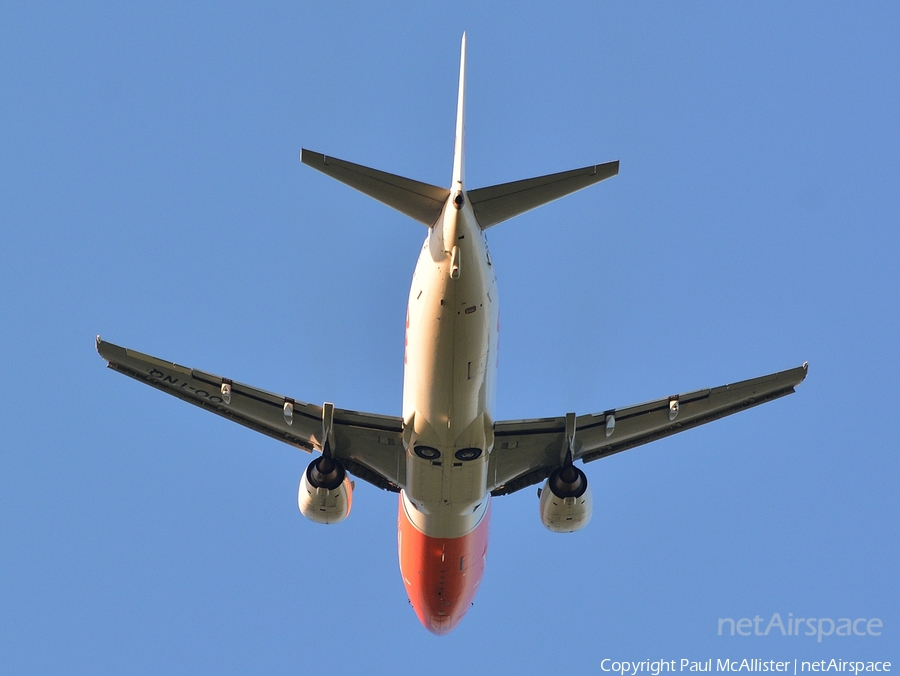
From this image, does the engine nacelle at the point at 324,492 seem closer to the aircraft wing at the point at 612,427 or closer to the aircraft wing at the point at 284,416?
the aircraft wing at the point at 284,416

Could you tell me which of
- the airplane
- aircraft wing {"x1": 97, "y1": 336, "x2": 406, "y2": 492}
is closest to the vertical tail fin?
the airplane

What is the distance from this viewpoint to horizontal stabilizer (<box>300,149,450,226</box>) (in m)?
25.0

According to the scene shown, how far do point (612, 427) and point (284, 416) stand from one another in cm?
900

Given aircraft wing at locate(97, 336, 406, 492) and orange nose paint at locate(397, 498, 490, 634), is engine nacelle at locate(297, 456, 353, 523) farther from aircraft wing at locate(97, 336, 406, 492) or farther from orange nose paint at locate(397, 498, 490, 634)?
orange nose paint at locate(397, 498, 490, 634)

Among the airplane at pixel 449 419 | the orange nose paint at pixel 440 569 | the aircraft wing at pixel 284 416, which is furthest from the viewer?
the orange nose paint at pixel 440 569

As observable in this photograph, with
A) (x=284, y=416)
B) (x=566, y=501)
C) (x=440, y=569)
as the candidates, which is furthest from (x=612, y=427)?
(x=284, y=416)

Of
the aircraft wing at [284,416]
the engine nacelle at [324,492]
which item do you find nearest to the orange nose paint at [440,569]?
the aircraft wing at [284,416]

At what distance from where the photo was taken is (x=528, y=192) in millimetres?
25469

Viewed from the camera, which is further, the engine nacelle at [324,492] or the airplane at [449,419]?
the engine nacelle at [324,492]

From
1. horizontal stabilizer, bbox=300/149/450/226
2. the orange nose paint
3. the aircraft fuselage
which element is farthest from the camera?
the orange nose paint

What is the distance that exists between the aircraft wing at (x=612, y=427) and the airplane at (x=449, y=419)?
34mm

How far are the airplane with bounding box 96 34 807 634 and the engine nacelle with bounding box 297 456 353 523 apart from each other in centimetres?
3

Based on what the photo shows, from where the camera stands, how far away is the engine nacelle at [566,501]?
101 ft

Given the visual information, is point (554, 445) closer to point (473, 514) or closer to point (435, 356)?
point (473, 514)
